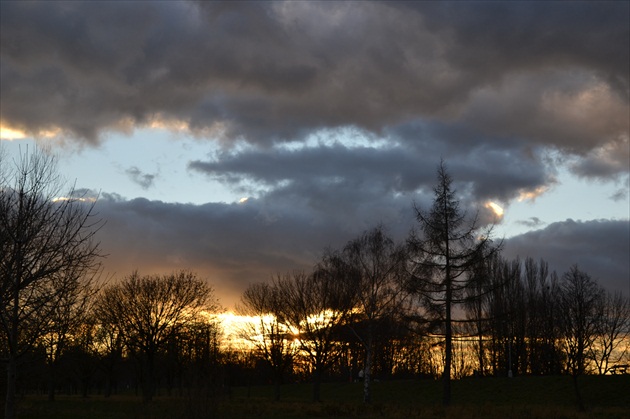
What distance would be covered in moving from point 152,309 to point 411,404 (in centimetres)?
2562

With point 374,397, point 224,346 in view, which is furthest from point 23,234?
point 224,346

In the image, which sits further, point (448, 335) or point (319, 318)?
point (319, 318)

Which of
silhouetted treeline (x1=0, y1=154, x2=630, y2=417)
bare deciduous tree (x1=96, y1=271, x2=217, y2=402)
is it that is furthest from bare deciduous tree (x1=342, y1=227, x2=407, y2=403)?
bare deciduous tree (x1=96, y1=271, x2=217, y2=402)

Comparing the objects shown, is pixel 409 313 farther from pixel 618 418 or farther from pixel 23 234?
pixel 23 234

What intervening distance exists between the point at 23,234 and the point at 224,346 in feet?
216

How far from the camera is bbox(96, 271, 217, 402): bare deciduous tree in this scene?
53594mm

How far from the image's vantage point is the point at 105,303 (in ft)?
185

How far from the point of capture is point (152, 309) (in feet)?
178

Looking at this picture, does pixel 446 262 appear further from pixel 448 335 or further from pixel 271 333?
pixel 271 333

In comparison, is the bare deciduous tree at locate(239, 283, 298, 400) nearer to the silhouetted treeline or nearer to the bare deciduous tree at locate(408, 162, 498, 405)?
the silhouetted treeline

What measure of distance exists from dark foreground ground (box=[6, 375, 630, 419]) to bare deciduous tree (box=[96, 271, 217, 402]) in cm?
568

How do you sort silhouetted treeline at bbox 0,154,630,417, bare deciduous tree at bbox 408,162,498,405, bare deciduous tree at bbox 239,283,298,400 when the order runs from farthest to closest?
bare deciduous tree at bbox 239,283,298,400 → bare deciduous tree at bbox 408,162,498,405 → silhouetted treeline at bbox 0,154,630,417

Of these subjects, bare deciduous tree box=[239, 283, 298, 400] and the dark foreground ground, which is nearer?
the dark foreground ground

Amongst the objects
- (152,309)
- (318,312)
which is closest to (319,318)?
(318,312)
